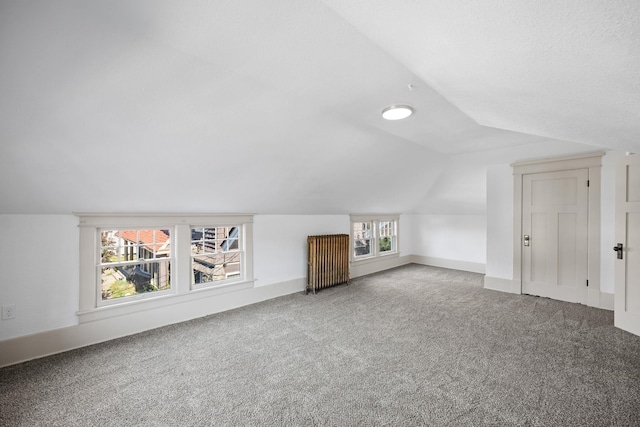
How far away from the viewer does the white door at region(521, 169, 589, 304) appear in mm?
4012

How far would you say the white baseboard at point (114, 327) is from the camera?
260cm

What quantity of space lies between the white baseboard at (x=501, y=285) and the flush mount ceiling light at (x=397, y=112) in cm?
350

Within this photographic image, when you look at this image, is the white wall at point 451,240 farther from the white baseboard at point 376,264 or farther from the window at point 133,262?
the window at point 133,262

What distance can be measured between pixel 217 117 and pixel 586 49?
2406 millimetres

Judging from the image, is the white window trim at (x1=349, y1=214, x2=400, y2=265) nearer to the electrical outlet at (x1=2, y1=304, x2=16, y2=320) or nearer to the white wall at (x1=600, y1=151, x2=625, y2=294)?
the white wall at (x1=600, y1=151, x2=625, y2=294)

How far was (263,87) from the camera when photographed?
2357 millimetres

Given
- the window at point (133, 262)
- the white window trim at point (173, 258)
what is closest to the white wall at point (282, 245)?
the white window trim at point (173, 258)

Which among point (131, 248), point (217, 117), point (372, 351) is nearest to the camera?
point (217, 117)

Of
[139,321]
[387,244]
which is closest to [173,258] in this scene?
[139,321]

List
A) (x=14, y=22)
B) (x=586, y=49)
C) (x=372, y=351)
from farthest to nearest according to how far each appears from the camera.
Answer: (x=372, y=351) < (x=14, y=22) < (x=586, y=49)

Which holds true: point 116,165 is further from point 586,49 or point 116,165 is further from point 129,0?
point 586,49

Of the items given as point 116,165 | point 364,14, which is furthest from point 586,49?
point 116,165

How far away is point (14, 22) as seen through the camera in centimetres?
147

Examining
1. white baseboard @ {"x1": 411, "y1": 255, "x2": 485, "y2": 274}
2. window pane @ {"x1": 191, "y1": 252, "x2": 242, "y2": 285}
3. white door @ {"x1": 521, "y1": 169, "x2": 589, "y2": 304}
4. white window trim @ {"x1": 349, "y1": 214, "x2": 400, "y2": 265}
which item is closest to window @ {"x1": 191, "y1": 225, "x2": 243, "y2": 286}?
window pane @ {"x1": 191, "y1": 252, "x2": 242, "y2": 285}
